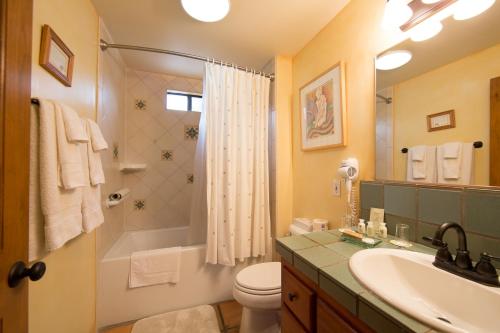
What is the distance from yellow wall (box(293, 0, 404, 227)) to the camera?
120 cm

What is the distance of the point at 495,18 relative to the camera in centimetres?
76

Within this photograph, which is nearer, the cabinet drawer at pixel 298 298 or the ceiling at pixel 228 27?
the cabinet drawer at pixel 298 298

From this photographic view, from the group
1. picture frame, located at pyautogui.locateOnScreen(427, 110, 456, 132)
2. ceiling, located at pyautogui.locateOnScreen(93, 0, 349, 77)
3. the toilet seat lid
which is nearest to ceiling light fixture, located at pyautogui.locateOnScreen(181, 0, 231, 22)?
ceiling, located at pyautogui.locateOnScreen(93, 0, 349, 77)

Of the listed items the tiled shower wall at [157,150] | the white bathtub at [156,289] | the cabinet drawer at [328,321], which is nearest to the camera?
the cabinet drawer at [328,321]

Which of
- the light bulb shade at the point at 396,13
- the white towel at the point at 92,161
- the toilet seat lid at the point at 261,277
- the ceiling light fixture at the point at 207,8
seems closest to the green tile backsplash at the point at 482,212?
the light bulb shade at the point at 396,13

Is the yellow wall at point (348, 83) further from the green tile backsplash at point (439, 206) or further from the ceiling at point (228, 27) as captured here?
the green tile backsplash at point (439, 206)

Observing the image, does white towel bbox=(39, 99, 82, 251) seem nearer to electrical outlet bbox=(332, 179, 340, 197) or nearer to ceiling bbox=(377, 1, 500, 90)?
electrical outlet bbox=(332, 179, 340, 197)

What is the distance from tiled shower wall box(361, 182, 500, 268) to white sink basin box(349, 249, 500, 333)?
0.58 ft

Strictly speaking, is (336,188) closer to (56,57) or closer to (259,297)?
(259,297)

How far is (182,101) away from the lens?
2648 millimetres

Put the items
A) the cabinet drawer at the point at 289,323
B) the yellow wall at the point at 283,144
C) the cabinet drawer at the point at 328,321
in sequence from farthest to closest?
the yellow wall at the point at 283,144, the cabinet drawer at the point at 289,323, the cabinet drawer at the point at 328,321

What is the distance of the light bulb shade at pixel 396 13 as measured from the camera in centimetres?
100

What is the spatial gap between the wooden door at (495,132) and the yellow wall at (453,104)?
1 centimetres

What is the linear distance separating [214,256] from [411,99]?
1.69 meters
